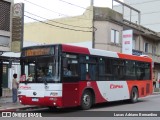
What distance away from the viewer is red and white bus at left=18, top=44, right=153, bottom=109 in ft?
50.6

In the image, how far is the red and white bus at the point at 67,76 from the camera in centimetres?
1542

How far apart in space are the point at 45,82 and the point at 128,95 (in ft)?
23.7

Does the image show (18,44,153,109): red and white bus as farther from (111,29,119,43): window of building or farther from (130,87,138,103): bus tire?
(111,29,119,43): window of building

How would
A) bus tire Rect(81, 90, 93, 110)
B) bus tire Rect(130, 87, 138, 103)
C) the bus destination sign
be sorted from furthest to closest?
bus tire Rect(130, 87, 138, 103) < bus tire Rect(81, 90, 93, 110) < the bus destination sign

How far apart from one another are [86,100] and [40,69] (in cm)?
286

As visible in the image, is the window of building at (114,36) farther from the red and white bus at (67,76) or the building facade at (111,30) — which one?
the red and white bus at (67,76)

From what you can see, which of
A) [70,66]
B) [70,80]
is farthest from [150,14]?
[70,80]

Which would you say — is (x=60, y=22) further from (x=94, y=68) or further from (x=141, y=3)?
(x=141, y=3)

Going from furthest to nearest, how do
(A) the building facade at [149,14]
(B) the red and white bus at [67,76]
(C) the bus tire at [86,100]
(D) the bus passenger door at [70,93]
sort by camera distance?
1. (A) the building facade at [149,14]
2. (C) the bus tire at [86,100]
3. (D) the bus passenger door at [70,93]
4. (B) the red and white bus at [67,76]

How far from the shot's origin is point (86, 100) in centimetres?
1711

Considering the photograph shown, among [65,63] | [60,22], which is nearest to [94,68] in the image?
[65,63]

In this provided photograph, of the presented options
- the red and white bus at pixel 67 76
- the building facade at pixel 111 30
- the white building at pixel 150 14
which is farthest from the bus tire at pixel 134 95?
the white building at pixel 150 14

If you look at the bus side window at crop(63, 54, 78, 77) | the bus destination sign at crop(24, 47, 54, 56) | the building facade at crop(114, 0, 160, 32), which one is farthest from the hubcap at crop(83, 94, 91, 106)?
the building facade at crop(114, 0, 160, 32)

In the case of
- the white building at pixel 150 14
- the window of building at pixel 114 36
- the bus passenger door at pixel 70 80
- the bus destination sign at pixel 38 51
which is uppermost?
the white building at pixel 150 14
